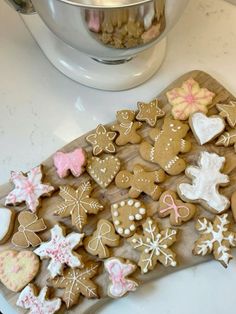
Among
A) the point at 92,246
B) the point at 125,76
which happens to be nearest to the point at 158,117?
the point at 125,76

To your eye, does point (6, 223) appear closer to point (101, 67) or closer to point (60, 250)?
point (60, 250)

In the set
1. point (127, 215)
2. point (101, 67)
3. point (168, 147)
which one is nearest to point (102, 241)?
point (127, 215)

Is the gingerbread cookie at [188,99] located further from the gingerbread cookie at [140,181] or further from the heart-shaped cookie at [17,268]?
the heart-shaped cookie at [17,268]

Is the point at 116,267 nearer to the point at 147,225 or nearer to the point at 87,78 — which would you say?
the point at 147,225

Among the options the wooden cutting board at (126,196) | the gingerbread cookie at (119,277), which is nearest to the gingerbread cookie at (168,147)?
the wooden cutting board at (126,196)

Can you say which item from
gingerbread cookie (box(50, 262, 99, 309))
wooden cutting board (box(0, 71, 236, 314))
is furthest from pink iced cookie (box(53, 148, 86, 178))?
gingerbread cookie (box(50, 262, 99, 309))

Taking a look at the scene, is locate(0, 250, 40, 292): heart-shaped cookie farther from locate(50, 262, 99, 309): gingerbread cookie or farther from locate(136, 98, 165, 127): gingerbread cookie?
locate(136, 98, 165, 127): gingerbread cookie
